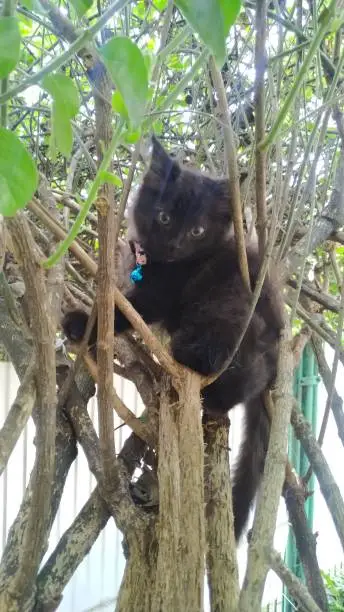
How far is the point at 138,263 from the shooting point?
1938 mm

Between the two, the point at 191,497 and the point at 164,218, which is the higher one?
the point at 164,218

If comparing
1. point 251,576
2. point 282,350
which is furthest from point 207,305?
point 251,576

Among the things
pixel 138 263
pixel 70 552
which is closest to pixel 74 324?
pixel 138 263

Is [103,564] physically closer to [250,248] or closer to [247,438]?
[247,438]

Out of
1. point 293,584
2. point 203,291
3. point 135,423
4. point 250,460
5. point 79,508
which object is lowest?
point 293,584

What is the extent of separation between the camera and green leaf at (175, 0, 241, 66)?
15.3 inches

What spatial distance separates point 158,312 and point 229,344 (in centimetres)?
32

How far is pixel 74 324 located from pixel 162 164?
1.76ft

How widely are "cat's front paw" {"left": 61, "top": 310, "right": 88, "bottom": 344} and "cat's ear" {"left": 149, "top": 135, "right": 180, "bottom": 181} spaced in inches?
19.1

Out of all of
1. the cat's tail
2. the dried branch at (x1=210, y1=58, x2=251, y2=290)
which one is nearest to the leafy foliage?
the cat's tail

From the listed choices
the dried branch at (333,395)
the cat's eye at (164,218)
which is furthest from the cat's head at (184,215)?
the dried branch at (333,395)

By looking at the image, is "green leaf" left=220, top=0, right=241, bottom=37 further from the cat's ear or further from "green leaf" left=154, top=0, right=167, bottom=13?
the cat's ear

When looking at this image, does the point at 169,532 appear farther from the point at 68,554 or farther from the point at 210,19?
the point at 210,19

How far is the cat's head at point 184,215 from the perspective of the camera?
72.4 inches
